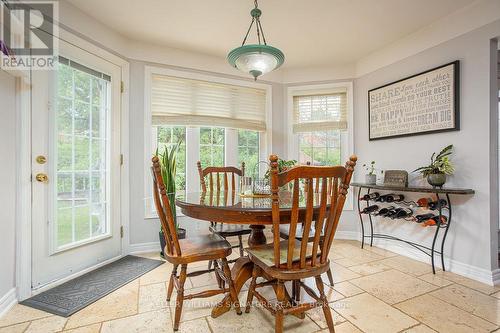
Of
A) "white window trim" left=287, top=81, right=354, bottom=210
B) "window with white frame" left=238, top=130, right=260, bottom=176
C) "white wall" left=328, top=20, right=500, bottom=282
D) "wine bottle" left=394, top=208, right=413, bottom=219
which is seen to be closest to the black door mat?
"window with white frame" left=238, top=130, right=260, bottom=176

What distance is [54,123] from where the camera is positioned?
2172mm

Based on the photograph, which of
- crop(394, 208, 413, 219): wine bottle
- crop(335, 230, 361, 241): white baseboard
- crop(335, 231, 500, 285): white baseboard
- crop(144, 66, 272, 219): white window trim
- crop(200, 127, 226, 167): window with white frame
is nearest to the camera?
crop(335, 231, 500, 285): white baseboard

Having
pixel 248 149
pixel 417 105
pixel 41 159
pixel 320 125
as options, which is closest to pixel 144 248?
pixel 41 159

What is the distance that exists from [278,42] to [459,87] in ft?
6.29

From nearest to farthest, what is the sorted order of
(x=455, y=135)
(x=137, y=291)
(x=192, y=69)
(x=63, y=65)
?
(x=137, y=291) < (x=63, y=65) < (x=455, y=135) < (x=192, y=69)

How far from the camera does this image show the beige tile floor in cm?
160

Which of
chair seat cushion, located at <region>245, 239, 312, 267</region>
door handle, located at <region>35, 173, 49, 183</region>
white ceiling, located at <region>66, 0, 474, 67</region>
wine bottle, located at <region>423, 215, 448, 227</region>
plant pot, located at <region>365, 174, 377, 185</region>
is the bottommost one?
chair seat cushion, located at <region>245, 239, 312, 267</region>

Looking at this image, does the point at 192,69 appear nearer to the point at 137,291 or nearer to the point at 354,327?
the point at 137,291

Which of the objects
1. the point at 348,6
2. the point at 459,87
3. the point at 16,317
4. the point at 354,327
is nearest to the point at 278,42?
the point at 348,6

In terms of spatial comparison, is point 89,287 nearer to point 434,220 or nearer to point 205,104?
point 205,104

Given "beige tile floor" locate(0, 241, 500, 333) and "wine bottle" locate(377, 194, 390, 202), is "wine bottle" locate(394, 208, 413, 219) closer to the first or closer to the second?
"wine bottle" locate(377, 194, 390, 202)

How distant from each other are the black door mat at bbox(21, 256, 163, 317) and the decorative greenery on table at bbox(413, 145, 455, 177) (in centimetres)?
289

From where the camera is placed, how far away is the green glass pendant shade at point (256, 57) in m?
1.71

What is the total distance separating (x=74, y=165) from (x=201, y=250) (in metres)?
1.60
